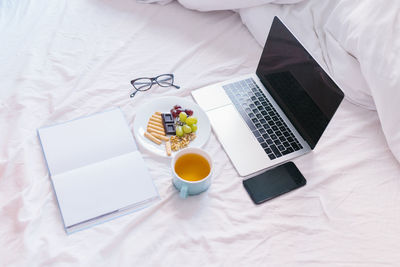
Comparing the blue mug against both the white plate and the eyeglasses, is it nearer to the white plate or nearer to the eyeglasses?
the white plate

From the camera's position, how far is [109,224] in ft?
2.20

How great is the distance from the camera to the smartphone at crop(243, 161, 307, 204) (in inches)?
28.5

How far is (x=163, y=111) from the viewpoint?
849 millimetres

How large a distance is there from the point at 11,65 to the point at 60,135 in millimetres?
304

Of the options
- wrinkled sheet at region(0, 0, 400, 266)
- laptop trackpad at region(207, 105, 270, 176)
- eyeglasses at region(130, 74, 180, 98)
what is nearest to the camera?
wrinkled sheet at region(0, 0, 400, 266)

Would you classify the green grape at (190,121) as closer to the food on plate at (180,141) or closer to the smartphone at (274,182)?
the food on plate at (180,141)

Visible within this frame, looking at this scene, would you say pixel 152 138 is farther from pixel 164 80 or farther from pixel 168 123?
pixel 164 80

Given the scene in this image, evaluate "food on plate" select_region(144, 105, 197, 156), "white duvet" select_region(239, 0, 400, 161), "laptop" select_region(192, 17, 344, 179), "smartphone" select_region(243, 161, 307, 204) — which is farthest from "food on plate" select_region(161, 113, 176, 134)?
"white duvet" select_region(239, 0, 400, 161)

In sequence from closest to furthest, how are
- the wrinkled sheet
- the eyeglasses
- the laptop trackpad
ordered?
the wrinkled sheet, the laptop trackpad, the eyeglasses

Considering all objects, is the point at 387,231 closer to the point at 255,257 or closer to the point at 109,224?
the point at 255,257

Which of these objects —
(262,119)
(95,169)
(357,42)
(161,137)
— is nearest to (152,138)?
(161,137)

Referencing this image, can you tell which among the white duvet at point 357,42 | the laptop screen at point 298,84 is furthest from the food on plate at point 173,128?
the white duvet at point 357,42

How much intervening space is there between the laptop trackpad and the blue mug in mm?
97

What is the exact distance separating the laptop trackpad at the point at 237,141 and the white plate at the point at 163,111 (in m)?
0.03
